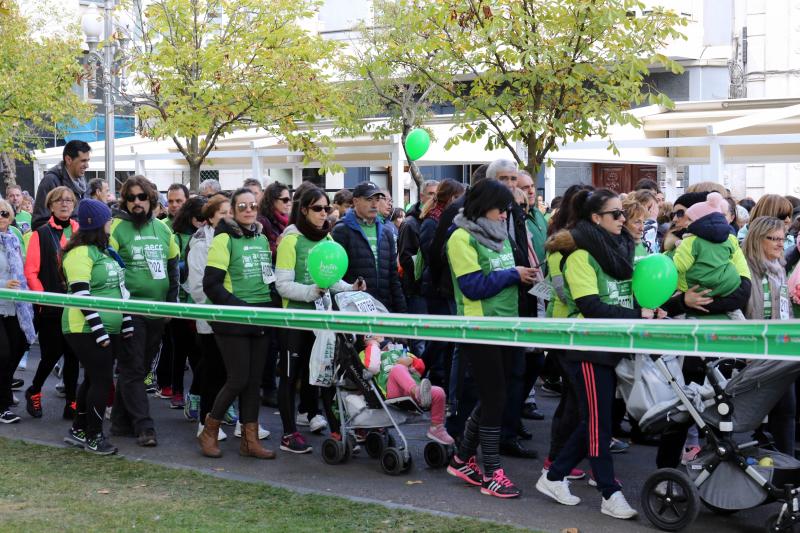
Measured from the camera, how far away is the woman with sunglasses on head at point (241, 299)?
7762mm

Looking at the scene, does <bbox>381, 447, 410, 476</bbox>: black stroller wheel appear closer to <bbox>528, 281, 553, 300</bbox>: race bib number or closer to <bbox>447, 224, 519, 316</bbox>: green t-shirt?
<bbox>447, 224, 519, 316</bbox>: green t-shirt

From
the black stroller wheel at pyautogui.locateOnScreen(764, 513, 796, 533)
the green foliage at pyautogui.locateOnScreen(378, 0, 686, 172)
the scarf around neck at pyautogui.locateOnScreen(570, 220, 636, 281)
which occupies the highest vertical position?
the green foliage at pyautogui.locateOnScreen(378, 0, 686, 172)

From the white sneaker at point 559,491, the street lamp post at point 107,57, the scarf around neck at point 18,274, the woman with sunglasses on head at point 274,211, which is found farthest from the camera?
the street lamp post at point 107,57

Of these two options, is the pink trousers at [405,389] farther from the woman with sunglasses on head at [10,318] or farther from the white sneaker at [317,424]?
the woman with sunglasses on head at [10,318]

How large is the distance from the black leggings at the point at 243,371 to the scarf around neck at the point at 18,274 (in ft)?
7.89

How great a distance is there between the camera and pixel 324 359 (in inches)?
301

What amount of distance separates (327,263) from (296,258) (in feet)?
1.88

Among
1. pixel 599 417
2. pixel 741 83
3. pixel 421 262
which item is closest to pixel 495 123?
pixel 421 262

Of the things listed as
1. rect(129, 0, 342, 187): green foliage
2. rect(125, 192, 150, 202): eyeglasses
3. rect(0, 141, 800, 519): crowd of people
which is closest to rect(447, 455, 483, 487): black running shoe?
rect(0, 141, 800, 519): crowd of people

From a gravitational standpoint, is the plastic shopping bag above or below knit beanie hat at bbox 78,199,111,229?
below

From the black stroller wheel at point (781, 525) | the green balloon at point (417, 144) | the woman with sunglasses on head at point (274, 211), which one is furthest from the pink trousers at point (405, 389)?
the green balloon at point (417, 144)

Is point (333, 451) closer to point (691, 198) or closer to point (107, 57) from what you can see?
point (691, 198)

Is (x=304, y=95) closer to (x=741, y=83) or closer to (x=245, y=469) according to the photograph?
(x=245, y=469)

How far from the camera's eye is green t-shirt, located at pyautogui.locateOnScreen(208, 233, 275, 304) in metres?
7.82
